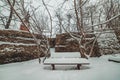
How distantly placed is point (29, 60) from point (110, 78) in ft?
16.8

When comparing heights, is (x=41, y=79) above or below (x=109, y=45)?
below

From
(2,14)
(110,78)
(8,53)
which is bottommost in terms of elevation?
(110,78)

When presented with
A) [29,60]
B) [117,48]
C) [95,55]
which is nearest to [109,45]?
[117,48]

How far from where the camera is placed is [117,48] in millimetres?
10875

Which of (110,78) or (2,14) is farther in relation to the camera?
(2,14)

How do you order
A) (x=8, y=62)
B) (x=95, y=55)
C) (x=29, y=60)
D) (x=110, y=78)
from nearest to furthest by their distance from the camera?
(x=110, y=78) < (x=8, y=62) < (x=29, y=60) < (x=95, y=55)

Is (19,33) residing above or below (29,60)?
above

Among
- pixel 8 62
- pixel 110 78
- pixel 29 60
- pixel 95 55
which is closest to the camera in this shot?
pixel 110 78

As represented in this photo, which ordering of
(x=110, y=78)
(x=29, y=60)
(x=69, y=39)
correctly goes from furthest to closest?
(x=69, y=39), (x=29, y=60), (x=110, y=78)

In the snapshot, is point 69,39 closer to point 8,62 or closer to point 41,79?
point 8,62

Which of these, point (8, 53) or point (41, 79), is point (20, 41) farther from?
point (41, 79)

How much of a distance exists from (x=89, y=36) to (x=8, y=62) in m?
5.67

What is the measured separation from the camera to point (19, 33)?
9328mm

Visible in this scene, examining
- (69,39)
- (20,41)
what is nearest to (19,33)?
(20,41)
